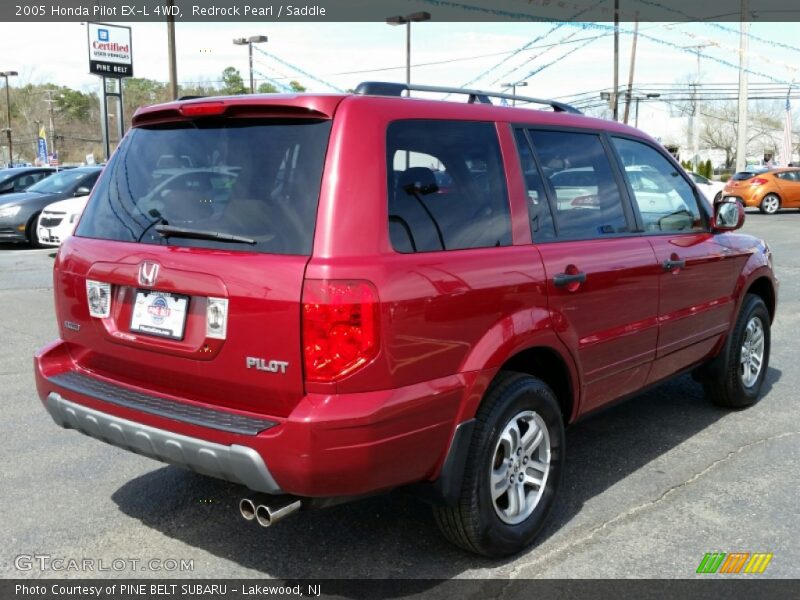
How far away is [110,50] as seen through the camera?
2923 centimetres

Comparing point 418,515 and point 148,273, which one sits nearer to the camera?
point 148,273

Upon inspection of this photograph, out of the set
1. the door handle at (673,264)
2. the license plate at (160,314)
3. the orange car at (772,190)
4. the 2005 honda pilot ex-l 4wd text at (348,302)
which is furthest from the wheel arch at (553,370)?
the orange car at (772,190)

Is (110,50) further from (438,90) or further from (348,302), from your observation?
(348,302)

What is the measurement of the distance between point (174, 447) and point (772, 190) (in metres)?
26.7

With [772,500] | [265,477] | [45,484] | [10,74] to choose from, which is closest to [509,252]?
[265,477]

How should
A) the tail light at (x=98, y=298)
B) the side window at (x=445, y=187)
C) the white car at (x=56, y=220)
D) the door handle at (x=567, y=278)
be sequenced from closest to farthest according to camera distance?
the side window at (x=445, y=187) → the tail light at (x=98, y=298) → the door handle at (x=567, y=278) → the white car at (x=56, y=220)

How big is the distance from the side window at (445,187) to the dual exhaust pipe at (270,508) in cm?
99

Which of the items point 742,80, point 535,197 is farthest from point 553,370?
point 742,80

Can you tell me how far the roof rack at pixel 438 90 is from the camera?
10.5ft

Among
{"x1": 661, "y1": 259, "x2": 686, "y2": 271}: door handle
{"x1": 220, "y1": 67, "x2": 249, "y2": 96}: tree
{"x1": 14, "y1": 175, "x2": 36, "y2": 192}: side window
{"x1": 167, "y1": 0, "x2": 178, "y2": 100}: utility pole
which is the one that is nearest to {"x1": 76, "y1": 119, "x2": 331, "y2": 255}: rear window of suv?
{"x1": 661, "y1": 259, "x2": 686, "y2": 271}: door handle

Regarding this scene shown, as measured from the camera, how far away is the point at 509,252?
334cm

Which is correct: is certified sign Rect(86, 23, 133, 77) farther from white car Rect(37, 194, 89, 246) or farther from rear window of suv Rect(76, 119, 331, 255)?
rear window of suv Rect(76, 119, 331, 255)

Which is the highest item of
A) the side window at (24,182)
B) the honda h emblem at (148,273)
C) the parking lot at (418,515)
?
the honda h emblem at (148,273)

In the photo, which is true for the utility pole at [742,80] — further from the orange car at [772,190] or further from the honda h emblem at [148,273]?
the honda h emblem at [148,273]
